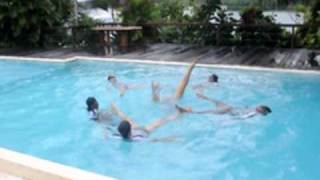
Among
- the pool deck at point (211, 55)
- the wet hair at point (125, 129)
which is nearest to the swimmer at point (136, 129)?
the wet hair at point (125, 129)

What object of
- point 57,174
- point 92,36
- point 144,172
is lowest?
point 144,172

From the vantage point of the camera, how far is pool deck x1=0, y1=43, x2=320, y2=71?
10.6 metres

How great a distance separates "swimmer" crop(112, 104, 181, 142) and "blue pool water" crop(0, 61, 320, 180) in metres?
0.13

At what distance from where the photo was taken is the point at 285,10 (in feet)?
42.9

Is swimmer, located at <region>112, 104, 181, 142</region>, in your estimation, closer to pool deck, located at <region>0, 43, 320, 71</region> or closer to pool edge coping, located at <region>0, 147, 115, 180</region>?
pool edge coping, located at <region>0, 147, 115, 180</region>

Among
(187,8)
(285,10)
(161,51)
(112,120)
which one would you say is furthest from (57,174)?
(187,8)

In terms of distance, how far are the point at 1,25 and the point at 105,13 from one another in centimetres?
589

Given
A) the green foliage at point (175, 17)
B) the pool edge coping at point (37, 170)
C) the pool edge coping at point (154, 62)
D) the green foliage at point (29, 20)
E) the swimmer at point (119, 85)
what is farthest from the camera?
the green foliage at point (175, 17)

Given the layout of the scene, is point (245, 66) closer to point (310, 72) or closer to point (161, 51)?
point (310, 72)

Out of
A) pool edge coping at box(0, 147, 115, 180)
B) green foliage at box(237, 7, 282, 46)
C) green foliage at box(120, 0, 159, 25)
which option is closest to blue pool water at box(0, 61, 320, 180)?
pool edge coping at box(0, 147, 115, 180)

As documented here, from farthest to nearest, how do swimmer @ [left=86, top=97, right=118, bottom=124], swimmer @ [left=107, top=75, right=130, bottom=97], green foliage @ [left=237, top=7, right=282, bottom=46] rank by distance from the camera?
green foliage @ [left=237, top=7, right=282, bottom=46]
swimmer @ [left=107, top=75, right=130, bottom=97]
swimmer @ [left=86, top=97, right=118, bottom=124]

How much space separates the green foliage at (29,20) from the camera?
13375 millimetres

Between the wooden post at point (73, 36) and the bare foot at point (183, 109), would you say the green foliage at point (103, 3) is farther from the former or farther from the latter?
the bare foot at point (183, 109)

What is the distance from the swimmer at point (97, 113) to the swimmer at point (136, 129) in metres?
0.15
